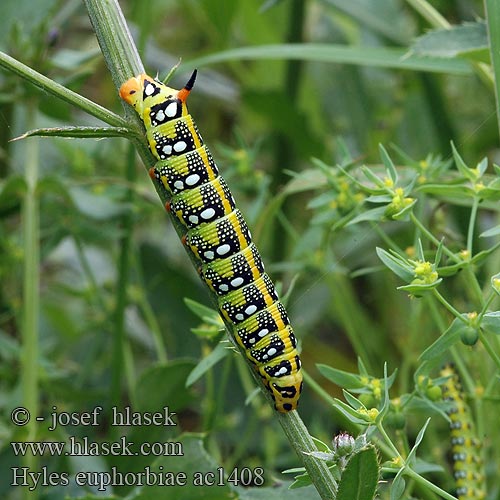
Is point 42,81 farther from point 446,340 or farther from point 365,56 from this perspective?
point 365,56

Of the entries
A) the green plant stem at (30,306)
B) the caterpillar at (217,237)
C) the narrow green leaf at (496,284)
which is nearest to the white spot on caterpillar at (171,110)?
the caterpillar at (217,237)

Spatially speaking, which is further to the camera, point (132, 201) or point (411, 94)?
point (411, 94)

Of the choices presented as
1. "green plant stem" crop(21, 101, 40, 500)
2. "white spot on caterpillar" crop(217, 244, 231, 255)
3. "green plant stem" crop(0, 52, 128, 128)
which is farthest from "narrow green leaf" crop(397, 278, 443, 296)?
"green plant stem" crop(21, 101, 40, 500)

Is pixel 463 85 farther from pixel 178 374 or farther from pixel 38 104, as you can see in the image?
pixel 178 374

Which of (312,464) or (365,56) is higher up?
(365,56)

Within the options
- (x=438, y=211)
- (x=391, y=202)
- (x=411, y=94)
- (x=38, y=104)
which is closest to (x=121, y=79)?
(x=391, y=202)

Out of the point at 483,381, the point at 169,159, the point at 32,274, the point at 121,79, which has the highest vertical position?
the point at 121,79

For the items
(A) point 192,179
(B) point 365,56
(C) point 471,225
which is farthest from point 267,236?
(C) point 471,225
